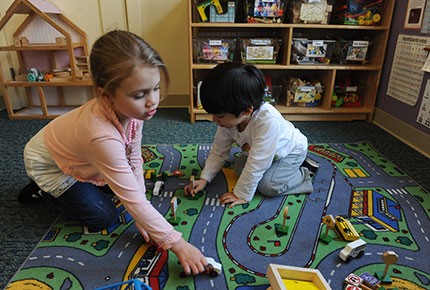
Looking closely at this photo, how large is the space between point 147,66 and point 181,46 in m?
1.48

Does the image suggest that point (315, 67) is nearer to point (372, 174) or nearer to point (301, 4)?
point (301, 4)

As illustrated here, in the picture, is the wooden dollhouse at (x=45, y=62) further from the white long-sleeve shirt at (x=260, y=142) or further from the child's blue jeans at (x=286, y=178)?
the child's blue jeans at (x=286, y=178)

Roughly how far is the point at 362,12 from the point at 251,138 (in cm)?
123

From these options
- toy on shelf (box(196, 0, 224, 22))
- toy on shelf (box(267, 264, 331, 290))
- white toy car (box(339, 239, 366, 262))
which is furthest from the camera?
toy on shelf (box(196, 0, 224, 22))

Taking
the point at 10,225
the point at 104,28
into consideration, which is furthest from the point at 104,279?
the point at 104,28

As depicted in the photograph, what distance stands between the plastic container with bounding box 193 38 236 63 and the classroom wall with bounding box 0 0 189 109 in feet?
0.89

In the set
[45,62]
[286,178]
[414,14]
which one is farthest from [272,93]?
[45,62]

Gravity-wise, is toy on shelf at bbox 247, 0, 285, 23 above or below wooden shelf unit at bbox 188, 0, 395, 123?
above

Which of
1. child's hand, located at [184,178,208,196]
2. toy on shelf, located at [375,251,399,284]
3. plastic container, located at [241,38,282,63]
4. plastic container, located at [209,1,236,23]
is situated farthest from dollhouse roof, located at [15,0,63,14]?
toy on shelf, located at [375,251,399,284]

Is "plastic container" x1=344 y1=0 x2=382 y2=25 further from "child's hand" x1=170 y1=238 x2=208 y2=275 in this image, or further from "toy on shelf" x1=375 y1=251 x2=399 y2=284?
"child's hand" x1=170 y1=238 x2=208 y2=275

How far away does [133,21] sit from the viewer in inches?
78.0

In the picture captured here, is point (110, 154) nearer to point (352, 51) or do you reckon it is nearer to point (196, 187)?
point (196, 187)

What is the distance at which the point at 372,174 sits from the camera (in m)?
1.29

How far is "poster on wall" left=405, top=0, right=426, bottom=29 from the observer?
1.53m
